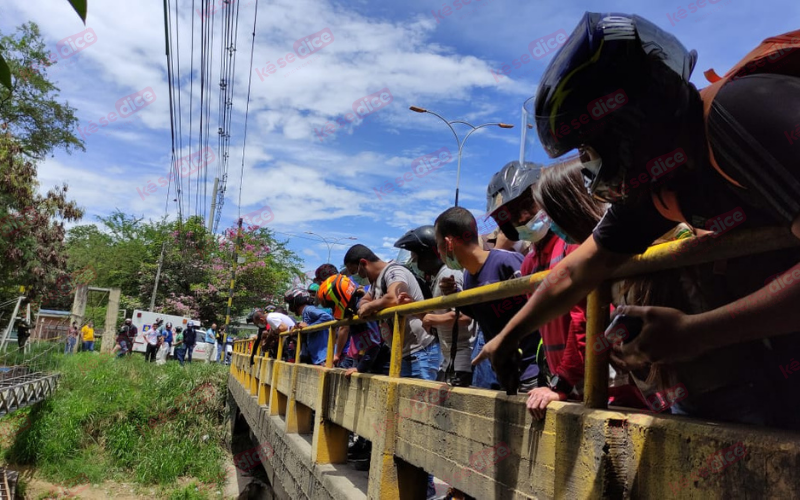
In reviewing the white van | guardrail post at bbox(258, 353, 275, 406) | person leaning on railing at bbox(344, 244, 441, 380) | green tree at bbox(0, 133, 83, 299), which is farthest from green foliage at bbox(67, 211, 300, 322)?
person leaning on railing at bbox(344, 244, 441, 380)

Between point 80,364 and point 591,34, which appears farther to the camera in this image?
point 80,364

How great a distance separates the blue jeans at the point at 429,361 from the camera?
14.8 ft

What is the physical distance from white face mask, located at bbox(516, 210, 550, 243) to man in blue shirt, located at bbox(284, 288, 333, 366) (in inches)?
175

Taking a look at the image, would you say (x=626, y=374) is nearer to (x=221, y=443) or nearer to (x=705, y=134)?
(x=705, y=134)

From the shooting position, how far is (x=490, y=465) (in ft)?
7.40

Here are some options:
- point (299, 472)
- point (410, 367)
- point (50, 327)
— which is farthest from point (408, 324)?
point (50, 327)

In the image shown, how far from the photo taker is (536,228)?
8.59ft

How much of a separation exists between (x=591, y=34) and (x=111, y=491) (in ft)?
53.5

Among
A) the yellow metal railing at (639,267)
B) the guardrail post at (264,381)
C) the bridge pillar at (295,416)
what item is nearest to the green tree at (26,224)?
the guardrail post at (264,381)

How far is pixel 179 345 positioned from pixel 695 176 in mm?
27119

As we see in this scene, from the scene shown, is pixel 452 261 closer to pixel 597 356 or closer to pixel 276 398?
pixel 597 356

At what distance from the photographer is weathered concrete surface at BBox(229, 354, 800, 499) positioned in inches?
48.1

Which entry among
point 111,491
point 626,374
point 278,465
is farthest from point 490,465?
point 111,491

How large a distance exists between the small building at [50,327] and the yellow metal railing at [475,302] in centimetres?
2445
